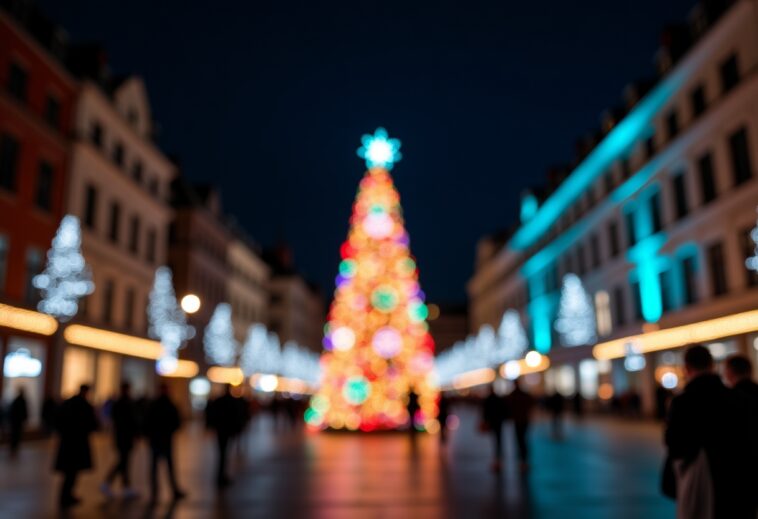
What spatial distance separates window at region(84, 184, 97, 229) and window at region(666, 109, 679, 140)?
2691 centimetres

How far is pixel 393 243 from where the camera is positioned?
1115 inches

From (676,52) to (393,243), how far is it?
52.9 feet

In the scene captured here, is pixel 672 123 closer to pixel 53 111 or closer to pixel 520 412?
pixel 520 412

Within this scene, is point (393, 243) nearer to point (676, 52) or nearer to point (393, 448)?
point (393, 448)

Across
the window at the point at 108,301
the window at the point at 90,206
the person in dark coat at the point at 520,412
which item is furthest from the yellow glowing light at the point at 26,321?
the person in dark coat at the point at 520,412

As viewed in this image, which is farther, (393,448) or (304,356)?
(304,356)

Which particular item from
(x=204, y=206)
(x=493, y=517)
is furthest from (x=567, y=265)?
(x=493, y=517)

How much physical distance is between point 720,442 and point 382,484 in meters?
7.91

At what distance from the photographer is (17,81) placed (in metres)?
A: 23.8

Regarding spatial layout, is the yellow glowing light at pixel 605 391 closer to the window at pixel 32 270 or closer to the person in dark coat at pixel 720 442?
the window at pixel 32 270

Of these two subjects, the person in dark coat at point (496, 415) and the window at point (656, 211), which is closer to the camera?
the person in dark coat at point (496, 415)

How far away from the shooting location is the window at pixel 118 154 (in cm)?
3216

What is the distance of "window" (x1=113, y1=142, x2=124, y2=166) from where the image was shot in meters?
32.2

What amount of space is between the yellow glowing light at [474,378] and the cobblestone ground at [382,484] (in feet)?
141
